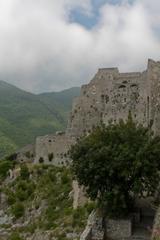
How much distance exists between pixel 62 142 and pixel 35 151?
718 cm

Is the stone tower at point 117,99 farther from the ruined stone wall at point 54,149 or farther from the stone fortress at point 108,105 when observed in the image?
the ruined stone wall at point 54,149

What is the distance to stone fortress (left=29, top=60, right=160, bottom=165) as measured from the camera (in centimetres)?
6806

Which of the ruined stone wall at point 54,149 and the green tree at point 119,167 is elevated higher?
the ruined stone wall at point 54,149

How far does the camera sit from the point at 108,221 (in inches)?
1359

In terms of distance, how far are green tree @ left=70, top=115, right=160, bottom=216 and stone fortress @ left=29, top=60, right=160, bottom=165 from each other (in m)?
26.1

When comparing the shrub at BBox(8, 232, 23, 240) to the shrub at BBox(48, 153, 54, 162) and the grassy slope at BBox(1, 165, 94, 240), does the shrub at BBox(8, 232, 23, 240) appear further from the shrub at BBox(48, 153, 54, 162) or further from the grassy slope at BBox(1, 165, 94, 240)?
the shrub at BBox(48, 153, 54, 162)

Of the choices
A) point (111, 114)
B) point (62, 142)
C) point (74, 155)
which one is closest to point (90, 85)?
point (111, 114)

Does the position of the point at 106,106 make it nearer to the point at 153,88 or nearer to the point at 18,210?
the point at 153,88

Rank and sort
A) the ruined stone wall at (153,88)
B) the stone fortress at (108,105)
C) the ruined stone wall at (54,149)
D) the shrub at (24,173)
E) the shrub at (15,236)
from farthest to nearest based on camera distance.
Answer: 1. the ruined stone wall at (54,149)
2. the stone fortress at (108,105)
3. the shrub at (24,173)
4. the ruined stone wall at (153,88)
5. the shrub at (15,236)

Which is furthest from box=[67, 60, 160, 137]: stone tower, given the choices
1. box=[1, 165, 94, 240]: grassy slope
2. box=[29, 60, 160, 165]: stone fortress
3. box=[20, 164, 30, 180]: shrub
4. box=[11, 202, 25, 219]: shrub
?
box=[11, 202, 25, 219]: shrub

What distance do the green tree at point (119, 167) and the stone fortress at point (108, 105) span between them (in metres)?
26.1

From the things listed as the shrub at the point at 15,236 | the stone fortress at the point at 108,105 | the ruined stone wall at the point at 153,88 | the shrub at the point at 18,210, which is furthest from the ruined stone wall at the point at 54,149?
the shrub at the point at 15,236

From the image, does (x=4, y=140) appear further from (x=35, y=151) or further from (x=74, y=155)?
(x=74, y=155)

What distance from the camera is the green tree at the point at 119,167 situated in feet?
111
